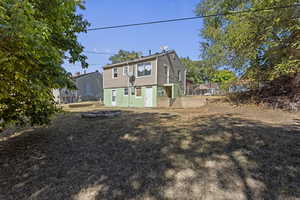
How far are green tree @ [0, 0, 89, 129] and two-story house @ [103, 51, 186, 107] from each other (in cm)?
1069

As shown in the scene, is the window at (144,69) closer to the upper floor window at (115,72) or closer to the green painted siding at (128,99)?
the green painted siding at (128,99)

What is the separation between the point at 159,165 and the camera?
3.17 m

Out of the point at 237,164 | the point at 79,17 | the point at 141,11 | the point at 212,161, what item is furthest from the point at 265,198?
the point at 141,11

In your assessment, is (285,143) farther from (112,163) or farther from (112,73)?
(112,73)

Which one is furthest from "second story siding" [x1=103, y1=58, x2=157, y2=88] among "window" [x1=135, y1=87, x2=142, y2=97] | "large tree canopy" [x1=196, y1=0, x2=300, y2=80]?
"large tree canopy" [x1=196, y1=0, x2=300, y2=80]

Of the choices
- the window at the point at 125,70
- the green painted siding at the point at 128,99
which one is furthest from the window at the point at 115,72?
the green painted siding at the point at 128,99

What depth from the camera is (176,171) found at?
2928mm

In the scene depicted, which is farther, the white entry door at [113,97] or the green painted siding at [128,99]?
the white entry door at [113,97]

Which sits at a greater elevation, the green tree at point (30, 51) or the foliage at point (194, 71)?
the foliage at point (194, 71)

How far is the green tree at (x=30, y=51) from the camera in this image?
6.71 feet

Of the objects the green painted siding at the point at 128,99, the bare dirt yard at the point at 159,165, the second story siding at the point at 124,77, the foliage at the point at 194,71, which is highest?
the foliage at the point at 194,71

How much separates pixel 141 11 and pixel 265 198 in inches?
359

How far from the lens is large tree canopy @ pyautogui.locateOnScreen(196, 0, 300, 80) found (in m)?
6.62

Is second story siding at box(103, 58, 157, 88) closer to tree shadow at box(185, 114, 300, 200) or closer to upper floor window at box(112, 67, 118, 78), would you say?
upper floor window at box(112, 67, 118, 78)
